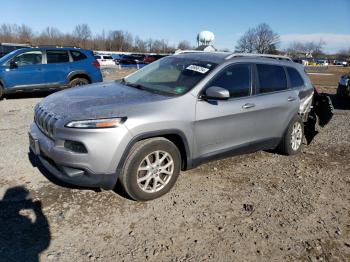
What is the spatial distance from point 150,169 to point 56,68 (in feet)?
26.2

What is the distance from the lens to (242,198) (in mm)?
4164

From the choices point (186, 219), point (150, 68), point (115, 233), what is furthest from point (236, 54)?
point (115, 233)

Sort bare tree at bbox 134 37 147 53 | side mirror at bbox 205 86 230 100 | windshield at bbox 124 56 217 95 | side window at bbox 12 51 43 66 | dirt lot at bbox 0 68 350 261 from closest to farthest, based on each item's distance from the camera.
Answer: dirt lot at bbox 0 68 350 261, side mirror at bbox 205 86 230 100, windshield at bbox 124 56 217 95, side window at bbox 12 51 43 66, bare tree at bbox 134 37 147 53

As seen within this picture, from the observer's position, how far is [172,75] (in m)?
4.64

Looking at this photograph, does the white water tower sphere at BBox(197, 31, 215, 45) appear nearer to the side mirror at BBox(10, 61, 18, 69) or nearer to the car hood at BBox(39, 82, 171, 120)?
the side mirror at BBox(10, 61, 18, 69)

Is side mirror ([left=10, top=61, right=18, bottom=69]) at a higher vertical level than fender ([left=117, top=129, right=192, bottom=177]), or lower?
higher

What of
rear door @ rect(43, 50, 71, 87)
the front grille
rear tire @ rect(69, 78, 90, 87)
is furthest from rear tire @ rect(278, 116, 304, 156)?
rear door @ rect(43, 50, 71, 87)

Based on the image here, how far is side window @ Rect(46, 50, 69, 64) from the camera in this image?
10.7m

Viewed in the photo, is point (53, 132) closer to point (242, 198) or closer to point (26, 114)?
point (242, 198)

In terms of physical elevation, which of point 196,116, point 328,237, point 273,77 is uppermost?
point 273,77

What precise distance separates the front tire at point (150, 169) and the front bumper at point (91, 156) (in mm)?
176

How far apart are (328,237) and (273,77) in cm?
264

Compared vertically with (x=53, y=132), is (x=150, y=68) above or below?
above

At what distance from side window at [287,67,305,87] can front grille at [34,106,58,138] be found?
12.6 feet
